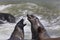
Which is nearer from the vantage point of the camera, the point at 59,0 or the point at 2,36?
the point at 2,36

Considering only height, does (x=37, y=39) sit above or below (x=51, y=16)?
below

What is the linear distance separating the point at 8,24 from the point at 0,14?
62 cm

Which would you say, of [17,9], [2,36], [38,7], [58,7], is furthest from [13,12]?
[2,36]

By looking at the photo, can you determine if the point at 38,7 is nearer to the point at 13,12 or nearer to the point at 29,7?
the point at 29,7

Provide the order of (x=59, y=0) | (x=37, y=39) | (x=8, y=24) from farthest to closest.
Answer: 1. (x=59, y=0)
2. (x=8, y=24)
3. (x=37, y=39)

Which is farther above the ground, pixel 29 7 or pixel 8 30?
pixel 29 7

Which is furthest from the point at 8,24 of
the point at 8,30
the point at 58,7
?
the point at 58,7

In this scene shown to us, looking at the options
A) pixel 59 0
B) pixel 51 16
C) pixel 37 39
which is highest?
pixel 59 0

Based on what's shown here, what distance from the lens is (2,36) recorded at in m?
4.86

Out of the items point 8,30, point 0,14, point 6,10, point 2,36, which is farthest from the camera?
point 6,10

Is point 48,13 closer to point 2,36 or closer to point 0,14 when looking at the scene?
point 0,14

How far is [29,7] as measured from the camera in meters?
6.91

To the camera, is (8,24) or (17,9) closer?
(8,24)

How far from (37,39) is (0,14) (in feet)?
11.9
